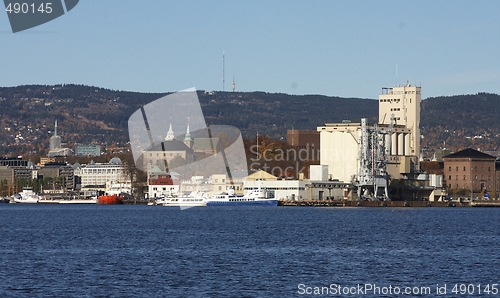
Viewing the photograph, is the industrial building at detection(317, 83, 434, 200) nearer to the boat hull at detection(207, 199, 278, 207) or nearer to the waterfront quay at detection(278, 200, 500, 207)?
the waterfront quay at detection(278, 200, 500, 207)

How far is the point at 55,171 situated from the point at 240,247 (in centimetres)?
15687

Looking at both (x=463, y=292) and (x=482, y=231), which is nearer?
(x=463, y=292)

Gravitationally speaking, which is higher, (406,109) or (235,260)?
(406,109)

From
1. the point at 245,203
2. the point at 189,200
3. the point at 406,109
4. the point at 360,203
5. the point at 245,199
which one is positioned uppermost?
the point at 406,109

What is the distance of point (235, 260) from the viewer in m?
33.5

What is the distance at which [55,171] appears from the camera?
191000 millimetres

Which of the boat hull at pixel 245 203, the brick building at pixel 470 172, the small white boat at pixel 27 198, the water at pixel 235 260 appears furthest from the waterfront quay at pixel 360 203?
the small white boat at pixel 27 198

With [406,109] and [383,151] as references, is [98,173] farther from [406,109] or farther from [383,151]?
[383,151]

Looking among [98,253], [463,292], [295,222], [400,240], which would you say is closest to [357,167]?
[295,222]

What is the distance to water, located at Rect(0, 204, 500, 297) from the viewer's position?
88.4 feet

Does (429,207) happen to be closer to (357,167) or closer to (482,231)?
(357,167)

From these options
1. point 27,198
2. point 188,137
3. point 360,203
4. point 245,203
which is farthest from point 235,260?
point 188,137

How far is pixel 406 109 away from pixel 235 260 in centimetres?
8147

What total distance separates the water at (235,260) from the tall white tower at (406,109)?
195 ft
